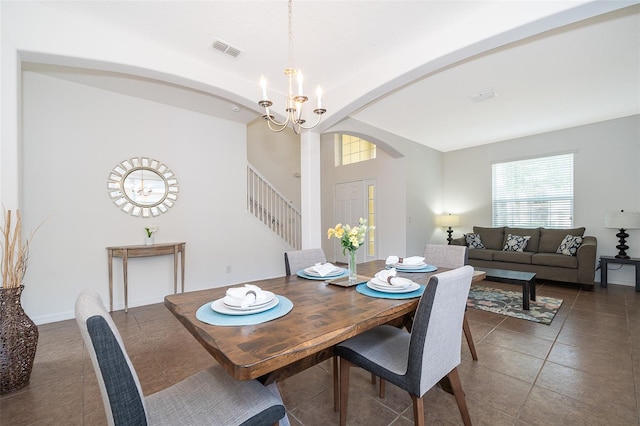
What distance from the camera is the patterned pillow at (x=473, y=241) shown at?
17.8 feet

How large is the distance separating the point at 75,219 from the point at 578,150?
24.9 ft

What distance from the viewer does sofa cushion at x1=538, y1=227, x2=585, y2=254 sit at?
4645 millimetres

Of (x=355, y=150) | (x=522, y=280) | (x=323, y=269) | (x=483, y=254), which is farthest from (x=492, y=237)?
(x=323, y=269)

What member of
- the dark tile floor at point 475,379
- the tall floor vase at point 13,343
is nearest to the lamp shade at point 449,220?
the dark tile floor at point 475,379

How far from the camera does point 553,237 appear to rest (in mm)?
4789

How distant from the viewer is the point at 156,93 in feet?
11.6

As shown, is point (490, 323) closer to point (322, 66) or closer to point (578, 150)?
point (322, 66)

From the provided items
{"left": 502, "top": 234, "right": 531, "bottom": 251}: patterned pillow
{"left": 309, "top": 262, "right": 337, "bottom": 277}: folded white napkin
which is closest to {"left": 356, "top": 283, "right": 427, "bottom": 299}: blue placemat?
{"left": 309, "top": 262, "right": 337, "bottom": 277}: folded white napkin

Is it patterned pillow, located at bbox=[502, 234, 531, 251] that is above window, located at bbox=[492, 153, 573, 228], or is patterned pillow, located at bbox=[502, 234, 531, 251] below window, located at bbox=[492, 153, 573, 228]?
below

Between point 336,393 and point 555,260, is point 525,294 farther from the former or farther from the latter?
point 336,393

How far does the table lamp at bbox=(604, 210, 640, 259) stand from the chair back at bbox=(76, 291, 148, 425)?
5885 mm

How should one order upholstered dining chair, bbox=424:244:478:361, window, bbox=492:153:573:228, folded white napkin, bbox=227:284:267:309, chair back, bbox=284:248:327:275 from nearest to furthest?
1. folded white napkin, bbox=227:284:267:309
2. chair back, bbox=284:248:327:275
3. upholstered dining chair, bbox=424:244:478:361
4. window, bbox=492:153:573:228

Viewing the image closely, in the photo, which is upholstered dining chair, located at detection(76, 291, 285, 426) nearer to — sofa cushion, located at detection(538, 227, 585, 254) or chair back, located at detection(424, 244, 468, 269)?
chair back, located at detection(424, 244, 468, 269)

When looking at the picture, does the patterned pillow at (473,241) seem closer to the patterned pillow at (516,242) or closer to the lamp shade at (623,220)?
the patterned pillow at (516,242)
